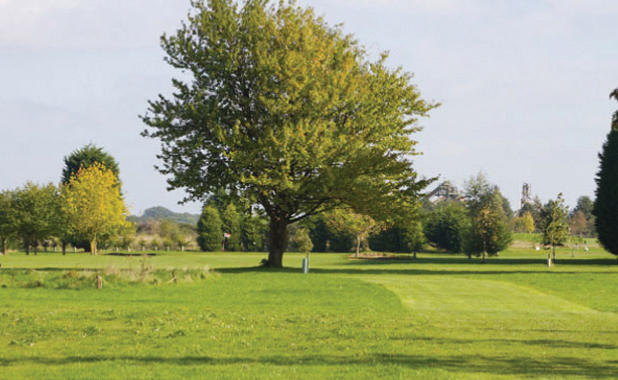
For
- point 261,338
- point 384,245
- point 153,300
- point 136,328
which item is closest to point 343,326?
point 261,338

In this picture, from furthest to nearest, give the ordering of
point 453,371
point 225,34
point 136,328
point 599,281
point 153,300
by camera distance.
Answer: point 225,34, point 599,281, point 153,300, point 136,328, point 453,371

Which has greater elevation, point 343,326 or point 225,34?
point 225,34

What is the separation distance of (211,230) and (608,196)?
172 feet

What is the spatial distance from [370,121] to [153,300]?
20.7 meters

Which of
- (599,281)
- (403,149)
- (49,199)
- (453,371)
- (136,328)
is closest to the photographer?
(453,371)

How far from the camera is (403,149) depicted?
4325 cm

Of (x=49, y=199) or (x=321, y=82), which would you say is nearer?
(x=321, y=82)

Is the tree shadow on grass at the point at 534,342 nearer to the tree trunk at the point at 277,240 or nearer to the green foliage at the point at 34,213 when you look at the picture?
the tree trunk at the point at 277,240

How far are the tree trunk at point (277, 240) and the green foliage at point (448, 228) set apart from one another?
1586 inches

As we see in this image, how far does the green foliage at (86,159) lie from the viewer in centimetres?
9306

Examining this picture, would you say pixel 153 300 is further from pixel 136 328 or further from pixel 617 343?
pixel 617 343

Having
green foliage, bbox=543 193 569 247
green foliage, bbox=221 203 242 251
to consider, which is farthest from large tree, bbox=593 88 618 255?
green foliage, bbox=221 203 242 251

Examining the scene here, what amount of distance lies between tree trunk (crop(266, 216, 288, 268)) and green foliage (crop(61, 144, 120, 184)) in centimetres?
5636

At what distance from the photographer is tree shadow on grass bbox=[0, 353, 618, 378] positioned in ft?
37.9
